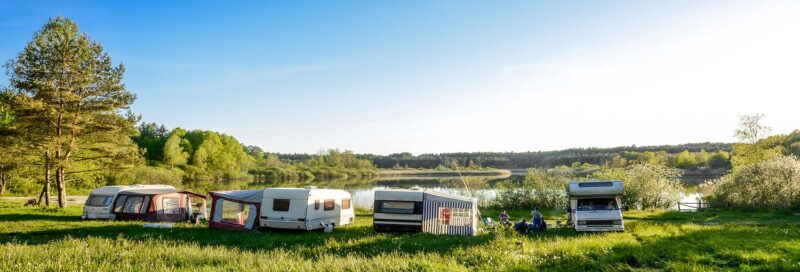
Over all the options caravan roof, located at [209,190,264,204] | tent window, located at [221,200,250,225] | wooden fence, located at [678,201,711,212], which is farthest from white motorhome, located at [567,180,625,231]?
wooden fence, located at [678,201,711,212]

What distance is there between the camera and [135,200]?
23.3 m

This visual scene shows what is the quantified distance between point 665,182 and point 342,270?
34.0 meters

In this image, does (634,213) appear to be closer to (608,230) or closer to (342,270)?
(608,230)

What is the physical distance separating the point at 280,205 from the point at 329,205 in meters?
2.20

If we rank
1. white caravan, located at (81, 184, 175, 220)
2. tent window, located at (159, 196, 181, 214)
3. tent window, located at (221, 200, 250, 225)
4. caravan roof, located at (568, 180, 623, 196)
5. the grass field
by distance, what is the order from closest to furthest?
the grass field < caravan roof, located at (568, 180, 623, 196) < tent window, located at (221, 200, 250, 225) < white caravan, located at (81, 184, 175, 220) < tent window, located at (159, 196, 181, 214)

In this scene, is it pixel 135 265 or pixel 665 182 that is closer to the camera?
pixel 135 265

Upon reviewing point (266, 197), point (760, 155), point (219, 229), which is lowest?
point (219, 229)

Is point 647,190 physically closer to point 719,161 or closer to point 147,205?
point 147,205

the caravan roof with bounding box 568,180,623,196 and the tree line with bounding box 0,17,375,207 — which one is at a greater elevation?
the tree line with bounding box 0,17,375,207

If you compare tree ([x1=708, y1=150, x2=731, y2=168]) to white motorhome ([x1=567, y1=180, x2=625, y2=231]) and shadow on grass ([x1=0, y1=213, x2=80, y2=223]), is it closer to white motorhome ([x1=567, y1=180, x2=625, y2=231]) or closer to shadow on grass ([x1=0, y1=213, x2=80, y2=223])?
white motorhome ([x1=567, y1=180, x2=625, y2=231])

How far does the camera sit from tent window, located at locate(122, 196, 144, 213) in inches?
911

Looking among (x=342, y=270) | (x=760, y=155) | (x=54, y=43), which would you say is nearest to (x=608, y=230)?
(x=342, y=270)

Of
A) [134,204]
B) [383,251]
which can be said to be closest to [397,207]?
[383,251]

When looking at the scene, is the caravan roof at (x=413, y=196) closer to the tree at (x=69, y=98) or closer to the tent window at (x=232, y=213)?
the tent window at (x=232, y=213)
